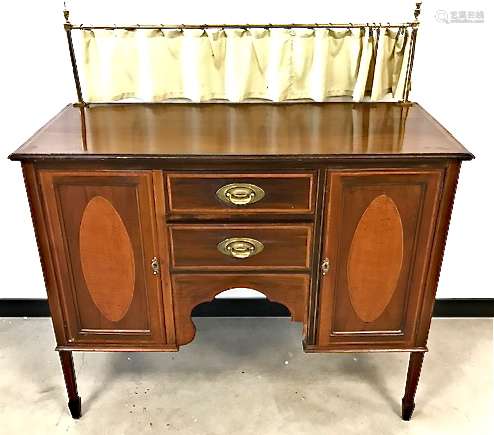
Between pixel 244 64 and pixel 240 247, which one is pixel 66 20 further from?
pixel 240 247

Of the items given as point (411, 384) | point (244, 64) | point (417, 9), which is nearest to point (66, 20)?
point (244, 64)

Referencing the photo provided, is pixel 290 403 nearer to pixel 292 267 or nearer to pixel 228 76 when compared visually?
pixel 292 267

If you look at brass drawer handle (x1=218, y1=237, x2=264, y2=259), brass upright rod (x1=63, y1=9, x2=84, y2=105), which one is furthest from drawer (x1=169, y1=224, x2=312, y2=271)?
brass upright rod (x1=63, y1=9, x2=84, y2=105)

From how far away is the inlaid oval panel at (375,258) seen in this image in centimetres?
156

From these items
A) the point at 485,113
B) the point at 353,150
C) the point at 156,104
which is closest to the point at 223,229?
the point at 353,150

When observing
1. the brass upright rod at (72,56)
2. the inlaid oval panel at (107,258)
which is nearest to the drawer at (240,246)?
the inlaid oval panel at (107,258)

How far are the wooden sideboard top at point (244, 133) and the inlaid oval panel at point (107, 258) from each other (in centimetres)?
20

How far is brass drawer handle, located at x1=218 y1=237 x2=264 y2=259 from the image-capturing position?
5.17ft

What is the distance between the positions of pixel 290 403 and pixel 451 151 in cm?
107

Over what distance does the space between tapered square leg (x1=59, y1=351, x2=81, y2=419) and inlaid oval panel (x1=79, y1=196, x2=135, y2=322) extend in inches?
9.6

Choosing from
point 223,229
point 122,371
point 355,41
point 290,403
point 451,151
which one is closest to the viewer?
point 451,151

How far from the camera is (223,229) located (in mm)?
1559

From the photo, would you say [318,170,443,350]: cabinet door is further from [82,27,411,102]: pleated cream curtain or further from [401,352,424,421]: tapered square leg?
[82,27,411,102]: pleated cream curtain

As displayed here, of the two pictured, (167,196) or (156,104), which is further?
(156,104)
